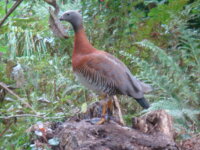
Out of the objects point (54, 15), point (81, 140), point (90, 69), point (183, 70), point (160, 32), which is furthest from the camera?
point (160, 32)

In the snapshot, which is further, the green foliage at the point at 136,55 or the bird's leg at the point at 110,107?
the green foliage at the point at 136,55

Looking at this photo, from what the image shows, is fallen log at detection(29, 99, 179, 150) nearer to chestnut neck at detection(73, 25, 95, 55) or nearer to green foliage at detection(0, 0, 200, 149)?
chestnut neck at detection(73, 25, 95, 55)

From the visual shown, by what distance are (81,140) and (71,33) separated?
3.70m

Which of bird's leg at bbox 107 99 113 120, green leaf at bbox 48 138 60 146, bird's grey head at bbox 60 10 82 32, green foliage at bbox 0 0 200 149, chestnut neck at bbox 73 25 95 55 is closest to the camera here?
green leaf at bbox 48 138 60 146

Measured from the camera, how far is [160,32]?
6.13m

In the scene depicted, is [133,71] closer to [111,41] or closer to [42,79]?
[111,41]

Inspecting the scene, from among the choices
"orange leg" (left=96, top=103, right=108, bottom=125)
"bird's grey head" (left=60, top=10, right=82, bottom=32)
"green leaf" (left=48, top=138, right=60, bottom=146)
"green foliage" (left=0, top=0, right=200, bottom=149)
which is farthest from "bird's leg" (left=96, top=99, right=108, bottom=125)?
"bird's grey head" (left=60, top=10, right=82, bottom=32)

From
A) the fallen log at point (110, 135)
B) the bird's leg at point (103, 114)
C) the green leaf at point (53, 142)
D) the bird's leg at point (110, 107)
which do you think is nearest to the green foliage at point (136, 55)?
the bird's leg at point (110, 107)

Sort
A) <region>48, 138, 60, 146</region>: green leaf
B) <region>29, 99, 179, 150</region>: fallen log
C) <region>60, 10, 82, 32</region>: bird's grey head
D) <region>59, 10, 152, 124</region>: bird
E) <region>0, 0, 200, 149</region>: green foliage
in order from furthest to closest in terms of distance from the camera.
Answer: <region>0, 0, 200, 149</region>: green foliage
<region>60, 10, 82, 32</region>: bird's grey head
<region>59, 10, 152, 124</region>: bird
<region>48, 138, 60, 146</region>: green leaf
<region>29, 99, 179, 150</region>: fallen log

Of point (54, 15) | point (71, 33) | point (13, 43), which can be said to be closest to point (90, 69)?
point (54, 15)

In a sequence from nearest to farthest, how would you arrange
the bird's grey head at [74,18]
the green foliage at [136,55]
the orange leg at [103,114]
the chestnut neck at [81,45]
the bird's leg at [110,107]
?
the orange leg at [103,114]
the bird's leg at [110,107]
the chestnut neck at [81,45]
the bird's grey head at [74,18]
the green foliage at [136,55]

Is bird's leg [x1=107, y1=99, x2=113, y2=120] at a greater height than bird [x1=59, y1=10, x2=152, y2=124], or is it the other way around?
bird [x1=59, y1=10, x2=152, y2=124]

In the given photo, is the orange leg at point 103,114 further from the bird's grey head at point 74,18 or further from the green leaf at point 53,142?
the bird's grey head at point 74,18

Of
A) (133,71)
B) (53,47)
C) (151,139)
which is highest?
(53,47)
